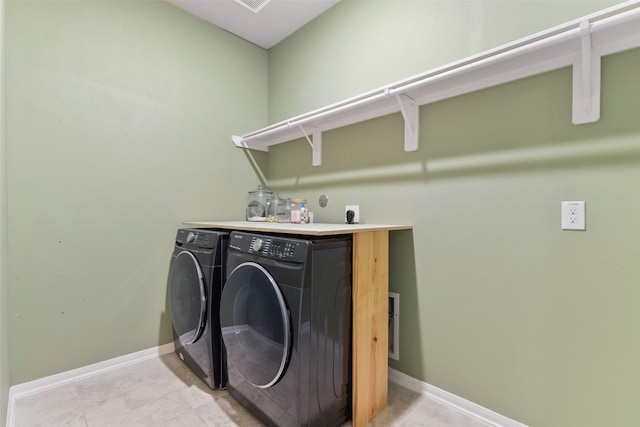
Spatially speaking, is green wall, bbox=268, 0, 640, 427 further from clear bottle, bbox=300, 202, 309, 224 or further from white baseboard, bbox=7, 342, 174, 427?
white baseboard, bbox=7, 342, 174, 427

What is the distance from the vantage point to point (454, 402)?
1.51m

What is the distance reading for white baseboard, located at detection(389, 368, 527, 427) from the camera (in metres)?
1.36

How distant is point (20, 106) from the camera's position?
158 centimetres

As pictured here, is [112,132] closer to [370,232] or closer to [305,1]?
[305,1]

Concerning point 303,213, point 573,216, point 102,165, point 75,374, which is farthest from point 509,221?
point 75,374

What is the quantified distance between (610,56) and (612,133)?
30cm

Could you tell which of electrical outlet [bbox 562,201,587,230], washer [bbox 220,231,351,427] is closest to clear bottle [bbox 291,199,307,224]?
washer [bbox 220,231,351,427]

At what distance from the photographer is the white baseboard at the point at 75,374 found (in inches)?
61.2

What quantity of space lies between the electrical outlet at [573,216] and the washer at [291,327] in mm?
914

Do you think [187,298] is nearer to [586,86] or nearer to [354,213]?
[354,213]

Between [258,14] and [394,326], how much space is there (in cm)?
244

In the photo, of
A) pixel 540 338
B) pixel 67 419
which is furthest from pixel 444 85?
pixel 67 419

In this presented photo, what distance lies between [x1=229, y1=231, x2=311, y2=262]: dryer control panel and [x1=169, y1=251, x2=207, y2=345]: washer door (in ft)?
1.22

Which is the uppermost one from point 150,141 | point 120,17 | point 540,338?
point 120,17
